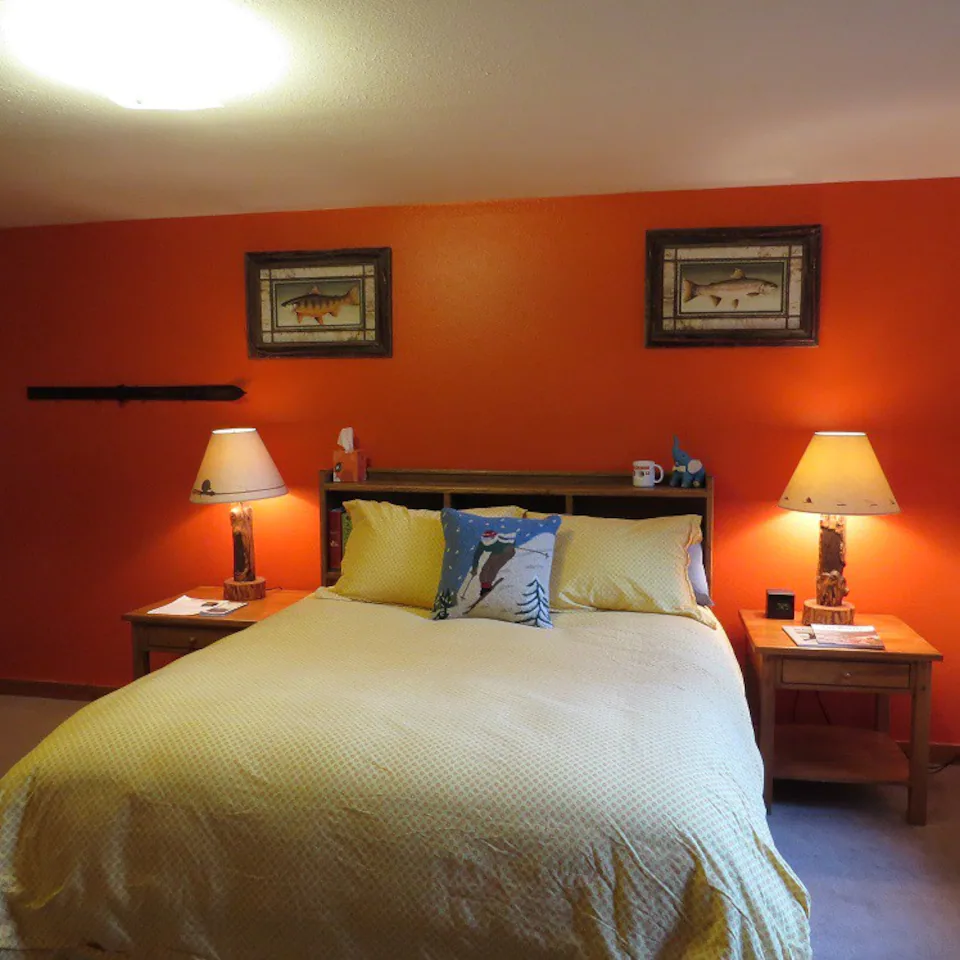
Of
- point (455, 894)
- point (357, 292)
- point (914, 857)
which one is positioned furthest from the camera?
point (357, 292)

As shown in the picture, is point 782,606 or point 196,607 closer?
point 782,606

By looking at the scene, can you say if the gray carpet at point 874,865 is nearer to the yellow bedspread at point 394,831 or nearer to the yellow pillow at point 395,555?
the yellow bedspread at point 394,831

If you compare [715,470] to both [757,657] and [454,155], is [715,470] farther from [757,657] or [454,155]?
[454,155]

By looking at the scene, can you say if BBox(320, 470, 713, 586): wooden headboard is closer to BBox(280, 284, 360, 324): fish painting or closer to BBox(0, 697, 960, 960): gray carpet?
BBox(280, 284, 360, 324): fish painting

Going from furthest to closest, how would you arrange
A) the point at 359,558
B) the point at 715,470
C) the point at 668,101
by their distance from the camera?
the point at 715,470 → the point at 359,558 → the point at 668,101

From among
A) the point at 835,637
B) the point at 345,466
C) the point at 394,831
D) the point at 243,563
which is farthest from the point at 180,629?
the point at 835,637

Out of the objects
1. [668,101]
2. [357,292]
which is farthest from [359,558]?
[668,101]

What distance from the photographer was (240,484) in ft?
10.7

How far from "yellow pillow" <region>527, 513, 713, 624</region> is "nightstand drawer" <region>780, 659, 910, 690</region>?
1.11 ft

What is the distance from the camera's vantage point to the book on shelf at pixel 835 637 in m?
2.72

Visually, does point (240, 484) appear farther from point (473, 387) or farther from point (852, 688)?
point (852, 688)

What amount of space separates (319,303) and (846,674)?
2.52m

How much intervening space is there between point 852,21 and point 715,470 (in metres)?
1.78

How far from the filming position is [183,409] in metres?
3.73
